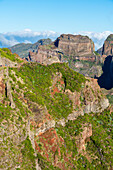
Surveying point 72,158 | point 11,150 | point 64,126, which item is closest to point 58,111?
point 64,126

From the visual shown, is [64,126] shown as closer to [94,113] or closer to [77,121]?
[77,121]

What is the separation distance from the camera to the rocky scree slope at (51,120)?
224 ft

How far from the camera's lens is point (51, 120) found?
88812 millimetres

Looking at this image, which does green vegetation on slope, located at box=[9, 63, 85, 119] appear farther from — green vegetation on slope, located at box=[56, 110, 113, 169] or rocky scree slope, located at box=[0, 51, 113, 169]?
green vegetation on slope, located at box=[56, 110, 113, 169]

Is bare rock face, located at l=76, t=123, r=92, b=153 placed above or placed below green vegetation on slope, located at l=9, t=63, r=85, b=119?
below

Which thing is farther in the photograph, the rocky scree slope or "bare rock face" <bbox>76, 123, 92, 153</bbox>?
"bare rock face" <bbox>76, 123, 92, 153</bbox>

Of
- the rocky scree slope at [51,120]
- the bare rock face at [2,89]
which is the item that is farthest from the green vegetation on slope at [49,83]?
the bare rock face at [2,89]

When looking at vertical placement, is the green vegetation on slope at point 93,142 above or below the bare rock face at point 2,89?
below

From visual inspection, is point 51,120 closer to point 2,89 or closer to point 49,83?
point 49,83

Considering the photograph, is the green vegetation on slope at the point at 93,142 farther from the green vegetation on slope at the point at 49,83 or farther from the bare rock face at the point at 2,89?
the bare rock face at the point at 2,89

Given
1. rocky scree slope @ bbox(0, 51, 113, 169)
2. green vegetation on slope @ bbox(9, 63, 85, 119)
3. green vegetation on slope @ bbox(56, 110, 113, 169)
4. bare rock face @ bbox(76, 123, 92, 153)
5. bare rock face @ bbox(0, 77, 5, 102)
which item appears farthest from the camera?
bare rock face @ bbox(76, 123, 92, 153)

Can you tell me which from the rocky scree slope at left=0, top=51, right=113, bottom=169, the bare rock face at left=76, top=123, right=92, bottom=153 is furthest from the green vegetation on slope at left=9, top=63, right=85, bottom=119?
the bare rock face at left=76, top=123, right=92, bottom=153

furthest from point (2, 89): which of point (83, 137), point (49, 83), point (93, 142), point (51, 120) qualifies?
point (93, 142)

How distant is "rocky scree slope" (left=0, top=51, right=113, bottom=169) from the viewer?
68.3 meters
